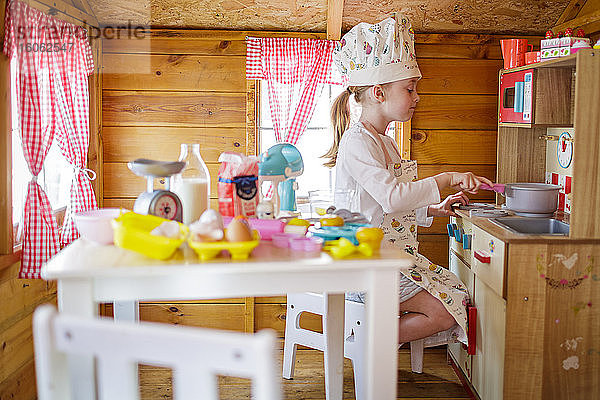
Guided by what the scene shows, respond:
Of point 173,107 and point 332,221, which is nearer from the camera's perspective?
point 332,221

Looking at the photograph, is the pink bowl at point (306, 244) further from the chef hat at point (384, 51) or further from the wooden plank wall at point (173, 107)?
the wooden plank wall at point (173, 107)

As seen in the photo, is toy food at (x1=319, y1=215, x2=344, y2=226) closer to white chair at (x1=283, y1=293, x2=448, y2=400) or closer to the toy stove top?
white chair at (x1=283, y1=293, x2=448, y2=400)

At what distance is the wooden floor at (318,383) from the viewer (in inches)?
113

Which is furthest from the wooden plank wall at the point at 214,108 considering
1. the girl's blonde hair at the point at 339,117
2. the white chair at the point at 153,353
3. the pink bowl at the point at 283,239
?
the white chair at the point at 153,353

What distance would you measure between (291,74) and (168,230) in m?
1.97

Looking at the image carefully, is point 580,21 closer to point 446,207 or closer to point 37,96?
point 446,207

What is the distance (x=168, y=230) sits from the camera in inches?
63.1

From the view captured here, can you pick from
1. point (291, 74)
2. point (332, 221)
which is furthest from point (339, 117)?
point (332, 221)

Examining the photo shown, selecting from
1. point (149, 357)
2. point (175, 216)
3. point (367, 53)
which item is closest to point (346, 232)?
point (175, 216)

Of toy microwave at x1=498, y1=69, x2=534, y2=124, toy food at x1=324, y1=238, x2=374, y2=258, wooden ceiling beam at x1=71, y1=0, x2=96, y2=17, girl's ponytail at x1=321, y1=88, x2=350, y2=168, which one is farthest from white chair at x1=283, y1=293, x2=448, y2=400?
wooden ceiling beam at x1=71, y1=0, x2=96, y2=17

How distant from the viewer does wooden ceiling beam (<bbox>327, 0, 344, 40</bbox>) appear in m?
3.09

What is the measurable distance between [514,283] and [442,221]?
126 centimetres

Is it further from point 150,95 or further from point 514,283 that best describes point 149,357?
point 150,95

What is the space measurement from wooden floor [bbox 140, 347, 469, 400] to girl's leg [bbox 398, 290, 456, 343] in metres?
0.40
